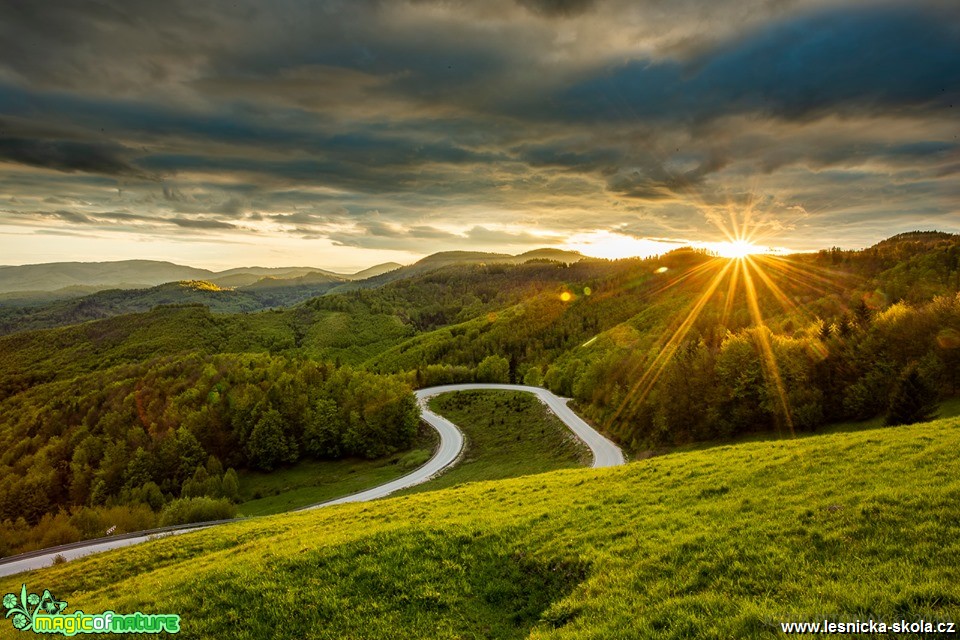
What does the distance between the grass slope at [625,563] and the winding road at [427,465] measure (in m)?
15.7

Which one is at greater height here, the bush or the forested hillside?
the bush

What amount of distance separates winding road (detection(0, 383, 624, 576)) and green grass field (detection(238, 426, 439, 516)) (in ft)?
13.3

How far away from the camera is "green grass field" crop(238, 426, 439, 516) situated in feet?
239

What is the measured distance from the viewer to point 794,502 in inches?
676

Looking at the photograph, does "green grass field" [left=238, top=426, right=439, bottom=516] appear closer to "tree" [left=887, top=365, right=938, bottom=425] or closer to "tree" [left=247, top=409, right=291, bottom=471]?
"tree" [left=247, top=409, right=291, bottom=471]

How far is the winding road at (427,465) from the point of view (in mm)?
37688

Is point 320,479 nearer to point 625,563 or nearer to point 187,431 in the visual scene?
point 187,431

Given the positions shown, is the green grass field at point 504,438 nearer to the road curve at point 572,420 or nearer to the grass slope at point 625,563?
the road curve at point 572,420

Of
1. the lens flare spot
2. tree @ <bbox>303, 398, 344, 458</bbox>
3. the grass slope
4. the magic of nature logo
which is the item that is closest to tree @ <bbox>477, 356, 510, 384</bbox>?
tree @ <bbox>303, 398, 344, 458</bbox>

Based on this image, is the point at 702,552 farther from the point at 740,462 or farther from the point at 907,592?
the point at 740,462

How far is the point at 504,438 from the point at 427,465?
1689 cm

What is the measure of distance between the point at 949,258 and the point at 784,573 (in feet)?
663

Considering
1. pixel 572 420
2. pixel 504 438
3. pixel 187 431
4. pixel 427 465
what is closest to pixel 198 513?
pixel 427 465

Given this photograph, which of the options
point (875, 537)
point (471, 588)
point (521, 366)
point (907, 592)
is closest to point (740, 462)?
point (875, 537)
